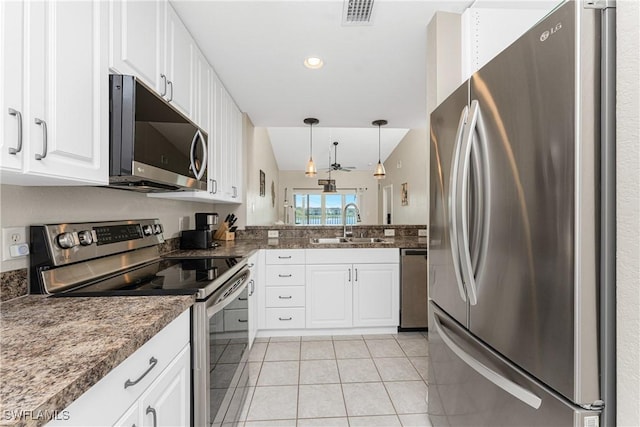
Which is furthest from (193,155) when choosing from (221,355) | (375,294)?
(375,294)

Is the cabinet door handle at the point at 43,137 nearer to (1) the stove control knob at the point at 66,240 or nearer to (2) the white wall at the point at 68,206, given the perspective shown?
(2) the white wall at the point at 68,206

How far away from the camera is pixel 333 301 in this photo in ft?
9.20

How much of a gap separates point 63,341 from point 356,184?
9.09 m

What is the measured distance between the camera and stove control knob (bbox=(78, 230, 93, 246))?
1324mm

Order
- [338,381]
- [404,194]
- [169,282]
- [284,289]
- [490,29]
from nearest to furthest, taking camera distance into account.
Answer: [169,282]
[490,29]
[338,381]
[284,289]
[404,194]

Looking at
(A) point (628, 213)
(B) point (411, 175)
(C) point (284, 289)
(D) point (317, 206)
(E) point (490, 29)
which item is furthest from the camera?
(D) point (317, 206)

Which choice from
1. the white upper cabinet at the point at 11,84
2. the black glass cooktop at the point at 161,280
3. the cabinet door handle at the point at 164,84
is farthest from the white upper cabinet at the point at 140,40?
the black glass cooktop at the point at 161,280

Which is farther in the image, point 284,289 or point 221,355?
point 284,289

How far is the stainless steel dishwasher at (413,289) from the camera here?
283 cm

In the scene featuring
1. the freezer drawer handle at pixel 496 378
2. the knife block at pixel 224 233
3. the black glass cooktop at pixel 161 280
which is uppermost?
the knife block at pixel 224 233

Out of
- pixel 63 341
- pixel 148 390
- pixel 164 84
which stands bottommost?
pixel 148 390

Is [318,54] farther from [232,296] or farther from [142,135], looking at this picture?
[232,296]

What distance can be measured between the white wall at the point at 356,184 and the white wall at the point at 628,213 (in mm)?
8775

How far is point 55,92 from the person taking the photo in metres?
0.89
